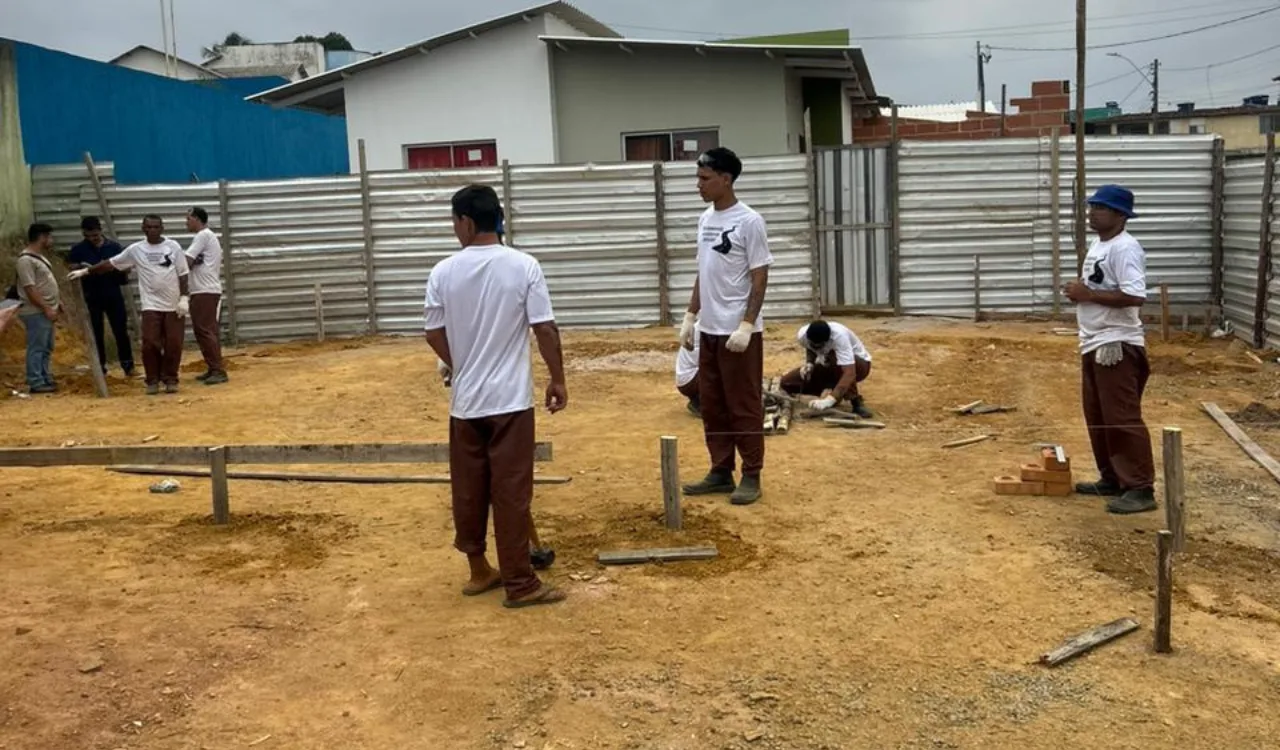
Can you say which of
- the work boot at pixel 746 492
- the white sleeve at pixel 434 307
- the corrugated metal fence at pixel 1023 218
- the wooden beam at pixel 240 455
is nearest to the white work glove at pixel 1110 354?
the work boot at pixel 746 492

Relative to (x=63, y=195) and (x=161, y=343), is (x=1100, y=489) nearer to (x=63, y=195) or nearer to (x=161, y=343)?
(x=161, y=343)

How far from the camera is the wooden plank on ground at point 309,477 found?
737cm

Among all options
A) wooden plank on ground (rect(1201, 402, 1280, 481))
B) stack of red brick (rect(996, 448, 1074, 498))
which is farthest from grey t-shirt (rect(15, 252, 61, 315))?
wooden plank on ground (rect(1201, 402, 1280, 481))

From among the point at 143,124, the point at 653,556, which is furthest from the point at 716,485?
the point at 143,124

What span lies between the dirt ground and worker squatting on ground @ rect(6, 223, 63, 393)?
3.78 metres

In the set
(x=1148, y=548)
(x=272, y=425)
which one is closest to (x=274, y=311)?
(x=272, y=425)

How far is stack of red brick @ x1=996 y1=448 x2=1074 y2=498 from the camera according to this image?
6.67 metres

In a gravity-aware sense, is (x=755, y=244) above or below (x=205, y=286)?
above

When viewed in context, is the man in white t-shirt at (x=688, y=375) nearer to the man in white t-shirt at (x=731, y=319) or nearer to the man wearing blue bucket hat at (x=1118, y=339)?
the man in white t-shirt at (x=731, y=319)

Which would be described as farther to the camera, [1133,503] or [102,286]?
[102,286]

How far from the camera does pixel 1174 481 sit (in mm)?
5258

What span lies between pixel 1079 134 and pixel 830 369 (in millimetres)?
6910

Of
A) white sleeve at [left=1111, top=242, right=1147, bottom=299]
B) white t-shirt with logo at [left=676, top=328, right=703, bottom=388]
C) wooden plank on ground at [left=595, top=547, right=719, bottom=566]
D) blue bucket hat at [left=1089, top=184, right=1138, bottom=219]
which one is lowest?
wooden plank on ground at [left=595, top=547, right=719, bottom=566]

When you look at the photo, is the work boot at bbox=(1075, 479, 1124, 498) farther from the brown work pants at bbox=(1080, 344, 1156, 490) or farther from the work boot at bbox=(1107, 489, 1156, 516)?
the work boot at bbox=(1107, 489, 1156, 516)
